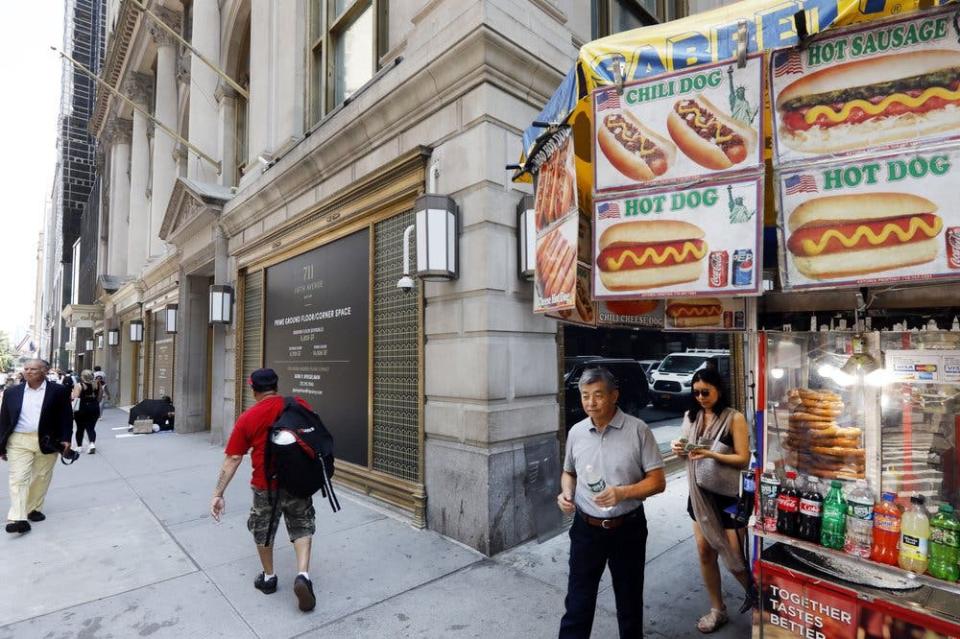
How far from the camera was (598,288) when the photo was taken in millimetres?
3154

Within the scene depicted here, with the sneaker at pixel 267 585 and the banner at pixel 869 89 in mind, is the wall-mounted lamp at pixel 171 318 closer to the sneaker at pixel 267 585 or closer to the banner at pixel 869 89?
the sneaker at pixel 267 585

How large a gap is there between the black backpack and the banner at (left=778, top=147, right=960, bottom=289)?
3475 mm

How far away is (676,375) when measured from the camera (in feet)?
26.9

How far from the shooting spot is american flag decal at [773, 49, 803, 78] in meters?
2.58

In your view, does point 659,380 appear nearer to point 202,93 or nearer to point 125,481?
point 125,481

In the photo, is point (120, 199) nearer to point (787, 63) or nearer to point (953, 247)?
point (787, 63)

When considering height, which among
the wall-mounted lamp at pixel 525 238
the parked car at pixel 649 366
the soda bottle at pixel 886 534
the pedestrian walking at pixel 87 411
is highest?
the wall-mounted lamp at pixel 525 238

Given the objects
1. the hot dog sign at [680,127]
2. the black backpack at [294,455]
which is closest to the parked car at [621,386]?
the black backpack at [294,455]

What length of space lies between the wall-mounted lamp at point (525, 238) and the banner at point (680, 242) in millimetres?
2325

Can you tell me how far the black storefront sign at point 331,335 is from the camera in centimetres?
721

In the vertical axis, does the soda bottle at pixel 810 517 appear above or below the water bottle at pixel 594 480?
below

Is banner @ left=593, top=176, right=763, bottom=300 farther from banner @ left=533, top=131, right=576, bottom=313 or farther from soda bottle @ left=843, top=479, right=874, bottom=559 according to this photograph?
soda bottle @ left=843, top=479, right=874, bottom=559

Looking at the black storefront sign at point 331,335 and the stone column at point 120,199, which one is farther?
the stone column at point 120,199

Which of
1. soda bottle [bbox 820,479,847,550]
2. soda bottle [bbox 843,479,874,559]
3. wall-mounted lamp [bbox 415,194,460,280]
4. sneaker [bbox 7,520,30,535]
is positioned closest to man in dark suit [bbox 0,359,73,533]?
sneaker [bbox 7,520,30,535]
